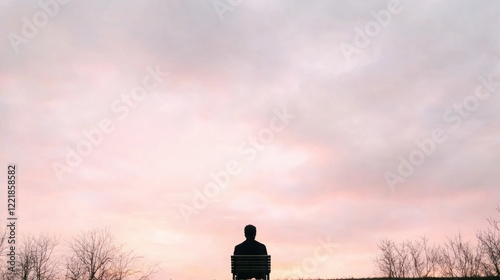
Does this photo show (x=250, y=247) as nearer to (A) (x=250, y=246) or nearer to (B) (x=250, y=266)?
(A) (x=250, y=246)

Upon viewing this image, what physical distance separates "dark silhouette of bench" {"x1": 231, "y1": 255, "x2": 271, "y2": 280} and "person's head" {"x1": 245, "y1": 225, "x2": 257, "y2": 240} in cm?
55

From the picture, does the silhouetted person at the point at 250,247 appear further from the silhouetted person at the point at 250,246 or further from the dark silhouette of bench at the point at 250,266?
the dark silhouette of bench at the point at 250,266

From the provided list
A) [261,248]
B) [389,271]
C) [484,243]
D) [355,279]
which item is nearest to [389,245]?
[389,271]

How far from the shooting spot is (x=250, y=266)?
11.5 m

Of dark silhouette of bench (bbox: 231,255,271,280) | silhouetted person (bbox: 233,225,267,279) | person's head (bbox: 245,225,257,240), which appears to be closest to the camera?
dark silhouette of bench (bbox: 231,255,271,280)

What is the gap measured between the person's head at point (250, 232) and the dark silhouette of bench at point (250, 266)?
548 millimetres

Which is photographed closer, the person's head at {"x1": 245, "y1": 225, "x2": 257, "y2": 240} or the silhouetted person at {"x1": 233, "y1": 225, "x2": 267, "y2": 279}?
the silhouetted person at {"x1": 233, "y1": 225, "x2": 267, "y2": 279}

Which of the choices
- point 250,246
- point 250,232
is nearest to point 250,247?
point 250,246

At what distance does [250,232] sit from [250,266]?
805 millimetres

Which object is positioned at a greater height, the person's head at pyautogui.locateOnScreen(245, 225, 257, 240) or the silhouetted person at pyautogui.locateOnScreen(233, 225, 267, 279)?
the person's head at pyautogui.locateOnScreen(245, 225, 257, 240)

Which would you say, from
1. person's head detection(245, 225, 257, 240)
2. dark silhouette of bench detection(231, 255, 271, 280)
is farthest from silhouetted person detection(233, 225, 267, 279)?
dark silhouette of bench detection(231, 255, 271, 280)

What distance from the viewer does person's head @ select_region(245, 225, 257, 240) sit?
1180 cm

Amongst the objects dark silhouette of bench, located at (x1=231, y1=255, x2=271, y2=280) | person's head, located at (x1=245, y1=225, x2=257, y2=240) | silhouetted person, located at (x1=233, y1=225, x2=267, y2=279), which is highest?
person's head, located at (x1=245, y1=225, x2=257, y2=240)

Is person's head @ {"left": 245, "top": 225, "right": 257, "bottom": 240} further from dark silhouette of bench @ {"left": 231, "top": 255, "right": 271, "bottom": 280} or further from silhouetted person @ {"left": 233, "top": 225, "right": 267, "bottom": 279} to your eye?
dark silhouette of bench @ {"left": 231, "top": 255, "right": 271, "bottom": 280}
